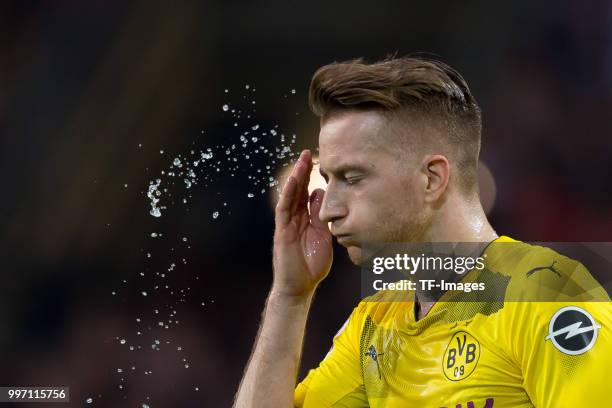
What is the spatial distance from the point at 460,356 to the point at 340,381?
0.55 metres

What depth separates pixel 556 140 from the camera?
192 inches

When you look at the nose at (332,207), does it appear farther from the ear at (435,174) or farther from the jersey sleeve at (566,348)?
the jersey sleeve at (566,348)

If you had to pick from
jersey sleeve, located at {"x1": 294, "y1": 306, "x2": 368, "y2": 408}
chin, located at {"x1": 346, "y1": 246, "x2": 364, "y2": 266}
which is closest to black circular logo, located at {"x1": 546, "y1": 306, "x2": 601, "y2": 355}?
chin, located at {"x1": 346, "y1": 246, "x2": 364, "y2": 266}

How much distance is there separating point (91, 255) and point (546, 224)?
Result: 265 cm

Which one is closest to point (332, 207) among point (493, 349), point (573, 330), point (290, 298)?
point (290, 298)

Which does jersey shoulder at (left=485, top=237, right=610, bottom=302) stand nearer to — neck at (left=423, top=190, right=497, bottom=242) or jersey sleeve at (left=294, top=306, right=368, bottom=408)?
neck at (left=423, top=190, right=497, bottom=242)

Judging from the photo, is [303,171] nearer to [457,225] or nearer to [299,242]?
[299,242]

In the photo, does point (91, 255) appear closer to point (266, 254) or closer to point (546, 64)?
point (266, 254)

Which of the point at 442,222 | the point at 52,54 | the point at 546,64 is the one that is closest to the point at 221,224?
the point at 52,54

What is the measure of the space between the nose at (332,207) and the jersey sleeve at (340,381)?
1.50 feet

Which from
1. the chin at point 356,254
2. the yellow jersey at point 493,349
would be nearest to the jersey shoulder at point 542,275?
the yellow jersey at point 493,349

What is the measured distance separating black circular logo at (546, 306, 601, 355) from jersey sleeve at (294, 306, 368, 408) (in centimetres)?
80

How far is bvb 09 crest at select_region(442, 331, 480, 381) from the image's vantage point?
204 centimetres

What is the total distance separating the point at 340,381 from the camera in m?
2.53
